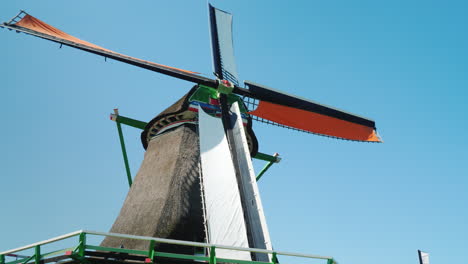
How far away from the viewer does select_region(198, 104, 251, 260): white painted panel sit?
8023mm

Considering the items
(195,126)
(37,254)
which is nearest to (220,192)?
(195,126)

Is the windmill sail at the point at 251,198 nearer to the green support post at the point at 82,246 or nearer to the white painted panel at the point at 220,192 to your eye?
the white painted panel at the point at 220,192

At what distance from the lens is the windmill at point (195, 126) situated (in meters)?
8.65

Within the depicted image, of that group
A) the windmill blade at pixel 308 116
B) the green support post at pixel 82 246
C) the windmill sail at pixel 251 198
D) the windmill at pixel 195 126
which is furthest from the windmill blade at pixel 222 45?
the green support post at pixel 82 246

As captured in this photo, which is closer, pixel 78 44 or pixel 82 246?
pixel 82 246

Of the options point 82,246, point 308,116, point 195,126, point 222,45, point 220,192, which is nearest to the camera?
point 82,246

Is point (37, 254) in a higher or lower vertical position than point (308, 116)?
lower

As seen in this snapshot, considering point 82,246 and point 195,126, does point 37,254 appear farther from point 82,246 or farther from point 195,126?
point 195,126

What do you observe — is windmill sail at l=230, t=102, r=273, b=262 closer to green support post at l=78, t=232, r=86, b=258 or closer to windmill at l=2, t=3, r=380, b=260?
windmill at l=2, t=3, r=380, b=260

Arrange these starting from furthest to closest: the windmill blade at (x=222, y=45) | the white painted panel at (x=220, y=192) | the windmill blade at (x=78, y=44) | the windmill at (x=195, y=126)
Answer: the windmill blade at (x=222, y=45)
the windmill blade at (x=78, y=44)
the windmill at (x=195, y=126)
the white painted panel at (x=220, y=192)

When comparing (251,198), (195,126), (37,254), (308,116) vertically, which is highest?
(308,116)

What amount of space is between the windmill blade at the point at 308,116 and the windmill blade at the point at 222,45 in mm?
1132

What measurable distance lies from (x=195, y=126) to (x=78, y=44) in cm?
387

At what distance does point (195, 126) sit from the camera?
35.8ft
